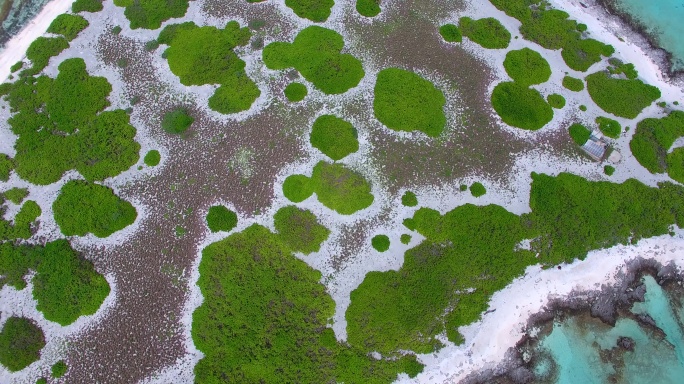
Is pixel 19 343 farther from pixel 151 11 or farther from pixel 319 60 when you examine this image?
pixel 319 60

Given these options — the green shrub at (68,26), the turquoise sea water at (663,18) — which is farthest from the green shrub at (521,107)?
the green shrub at (68,26)

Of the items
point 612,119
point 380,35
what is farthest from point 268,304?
point 612,119

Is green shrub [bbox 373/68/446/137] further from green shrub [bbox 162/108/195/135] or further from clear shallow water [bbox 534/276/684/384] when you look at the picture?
clear shallow water [bbox 534/276/684/384]

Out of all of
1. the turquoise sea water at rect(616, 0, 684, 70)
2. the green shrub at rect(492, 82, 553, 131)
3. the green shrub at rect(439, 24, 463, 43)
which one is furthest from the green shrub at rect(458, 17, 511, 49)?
the turquoise sea water at rect(616, 0, 684, 70)

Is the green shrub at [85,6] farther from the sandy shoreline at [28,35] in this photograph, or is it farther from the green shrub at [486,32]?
the green shrub at [486,32]

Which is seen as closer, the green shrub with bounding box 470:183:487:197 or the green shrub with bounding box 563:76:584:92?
the green shrub with bounding box 470:183:487:197

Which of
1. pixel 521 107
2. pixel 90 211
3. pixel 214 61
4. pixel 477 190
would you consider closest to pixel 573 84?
pixel 521 107
